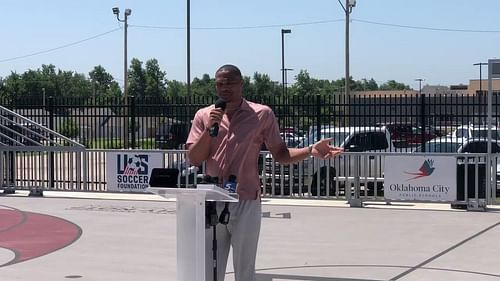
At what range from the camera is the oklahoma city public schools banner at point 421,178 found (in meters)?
13.7

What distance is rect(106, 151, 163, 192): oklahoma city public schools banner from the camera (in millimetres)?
15727

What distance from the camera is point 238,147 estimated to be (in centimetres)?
500

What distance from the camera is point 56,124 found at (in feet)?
64.4

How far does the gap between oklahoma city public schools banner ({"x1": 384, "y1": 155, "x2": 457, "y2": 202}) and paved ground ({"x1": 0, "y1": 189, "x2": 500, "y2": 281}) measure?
28 centimetres

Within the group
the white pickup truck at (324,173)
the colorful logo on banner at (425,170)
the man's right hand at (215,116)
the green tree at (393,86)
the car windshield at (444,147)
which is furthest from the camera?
the green tree at (393,86)

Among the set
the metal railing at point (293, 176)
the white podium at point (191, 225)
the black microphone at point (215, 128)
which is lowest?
the metal railing at point (293, 176)

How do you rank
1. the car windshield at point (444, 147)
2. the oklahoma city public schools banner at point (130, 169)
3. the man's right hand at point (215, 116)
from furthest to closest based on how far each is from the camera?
the car windshield at point (444, 147), the oklahoma city public schools banner at point (130, 169), the man's right hand at point (215, 116)

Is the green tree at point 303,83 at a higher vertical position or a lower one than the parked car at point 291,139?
higher

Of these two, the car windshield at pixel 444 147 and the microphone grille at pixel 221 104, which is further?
the car windshield at pixel 444 147

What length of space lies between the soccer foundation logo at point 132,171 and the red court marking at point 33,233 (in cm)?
293

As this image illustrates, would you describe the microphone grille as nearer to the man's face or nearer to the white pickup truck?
the man's face

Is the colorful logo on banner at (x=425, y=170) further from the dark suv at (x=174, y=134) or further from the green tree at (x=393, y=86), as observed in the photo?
the green tree at (x=393, y=86)

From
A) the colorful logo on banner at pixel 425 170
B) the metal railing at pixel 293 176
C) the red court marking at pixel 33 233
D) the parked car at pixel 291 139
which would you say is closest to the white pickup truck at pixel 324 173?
the metal railing at pixel 293 176

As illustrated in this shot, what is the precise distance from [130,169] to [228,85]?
11288mm
